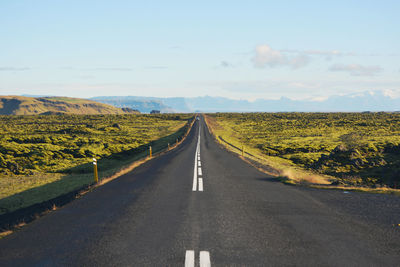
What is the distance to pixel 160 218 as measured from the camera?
23.5ft

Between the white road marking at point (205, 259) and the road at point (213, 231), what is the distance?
0.02 m

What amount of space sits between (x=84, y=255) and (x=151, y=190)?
5.61 m

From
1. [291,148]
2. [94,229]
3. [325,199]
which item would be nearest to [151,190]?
[94,229]

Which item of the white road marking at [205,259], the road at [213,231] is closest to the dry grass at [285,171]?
the road at [213,231]

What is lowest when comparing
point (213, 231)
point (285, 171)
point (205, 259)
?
point (285, 171)

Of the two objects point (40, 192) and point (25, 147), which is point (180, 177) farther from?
point (25, 147)

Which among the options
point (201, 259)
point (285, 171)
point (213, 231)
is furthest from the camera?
point (285, 171)

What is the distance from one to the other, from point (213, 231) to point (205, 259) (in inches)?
55.6

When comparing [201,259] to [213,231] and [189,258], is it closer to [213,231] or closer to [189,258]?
[189,258]

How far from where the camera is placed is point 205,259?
190 inches

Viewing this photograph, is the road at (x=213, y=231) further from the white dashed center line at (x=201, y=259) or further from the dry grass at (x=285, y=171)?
the dry grass at (x=285, y=171)

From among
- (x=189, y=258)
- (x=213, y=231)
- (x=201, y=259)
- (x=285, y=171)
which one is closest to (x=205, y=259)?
(x=201, y=259)

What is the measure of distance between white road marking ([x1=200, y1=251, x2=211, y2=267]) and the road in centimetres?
2

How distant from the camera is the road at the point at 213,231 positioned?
4926 millimetres
